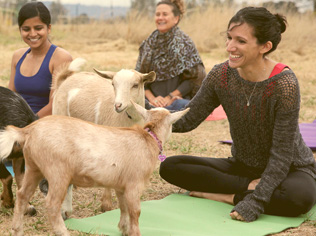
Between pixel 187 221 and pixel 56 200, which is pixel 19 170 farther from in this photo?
pixel 187 221

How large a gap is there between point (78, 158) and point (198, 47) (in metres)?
12.3

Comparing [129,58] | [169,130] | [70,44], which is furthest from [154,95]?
[70,44]

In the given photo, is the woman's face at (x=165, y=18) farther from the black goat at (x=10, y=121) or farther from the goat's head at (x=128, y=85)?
the black goat at (x=10, y=121)

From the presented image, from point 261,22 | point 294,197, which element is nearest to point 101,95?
point 261,22

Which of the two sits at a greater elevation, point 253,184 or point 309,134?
point 253,184

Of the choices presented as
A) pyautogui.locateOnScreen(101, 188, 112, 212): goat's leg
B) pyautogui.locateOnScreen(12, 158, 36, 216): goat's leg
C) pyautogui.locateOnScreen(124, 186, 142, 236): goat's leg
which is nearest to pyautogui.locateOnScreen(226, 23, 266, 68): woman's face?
pyautogui.locateOnScreen(124, 186, 142, 236): goat's leg

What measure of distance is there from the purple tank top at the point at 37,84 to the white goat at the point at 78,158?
6.97 feet

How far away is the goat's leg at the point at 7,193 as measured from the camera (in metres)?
3.70

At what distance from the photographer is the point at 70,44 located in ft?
51.0

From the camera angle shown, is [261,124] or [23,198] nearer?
[23,198]

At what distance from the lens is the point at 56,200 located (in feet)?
9.51

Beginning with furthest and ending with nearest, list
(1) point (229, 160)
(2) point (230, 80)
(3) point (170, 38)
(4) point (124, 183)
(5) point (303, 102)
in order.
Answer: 1. (5) point (303, 102)
2. (3) point (170, 38)
3. (1) point (229, 160)
4. (2) point (230, 80)
5. (4) point (124, 183)

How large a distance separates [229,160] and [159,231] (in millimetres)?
1197

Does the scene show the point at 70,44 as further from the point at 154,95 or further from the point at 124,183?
the point at 124,183
